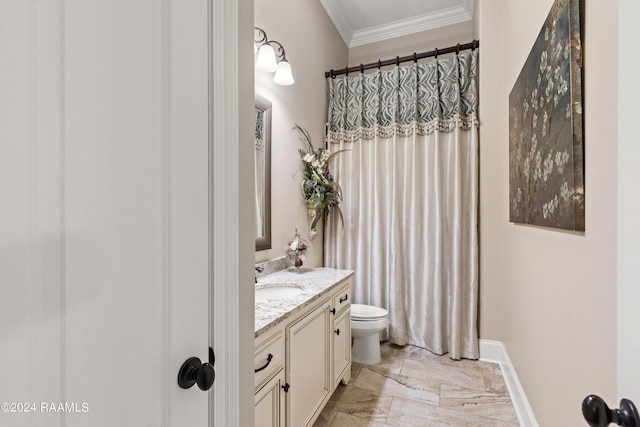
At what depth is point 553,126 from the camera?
122 cm

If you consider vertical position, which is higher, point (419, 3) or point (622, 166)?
point (419, 3)

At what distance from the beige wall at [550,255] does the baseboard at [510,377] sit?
0.24ft

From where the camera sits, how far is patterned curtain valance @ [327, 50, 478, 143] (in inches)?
102

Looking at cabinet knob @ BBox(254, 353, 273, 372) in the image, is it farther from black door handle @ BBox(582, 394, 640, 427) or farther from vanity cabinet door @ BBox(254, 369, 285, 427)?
black door handle @ BBox(582, 394, 640, 427)

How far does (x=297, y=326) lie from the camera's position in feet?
4.77

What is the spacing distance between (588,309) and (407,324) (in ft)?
6.48

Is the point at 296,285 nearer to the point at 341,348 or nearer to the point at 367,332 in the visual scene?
the point at 341,348

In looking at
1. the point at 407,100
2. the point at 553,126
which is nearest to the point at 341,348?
the point at 553,126

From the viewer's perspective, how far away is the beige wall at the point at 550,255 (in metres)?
0.87
